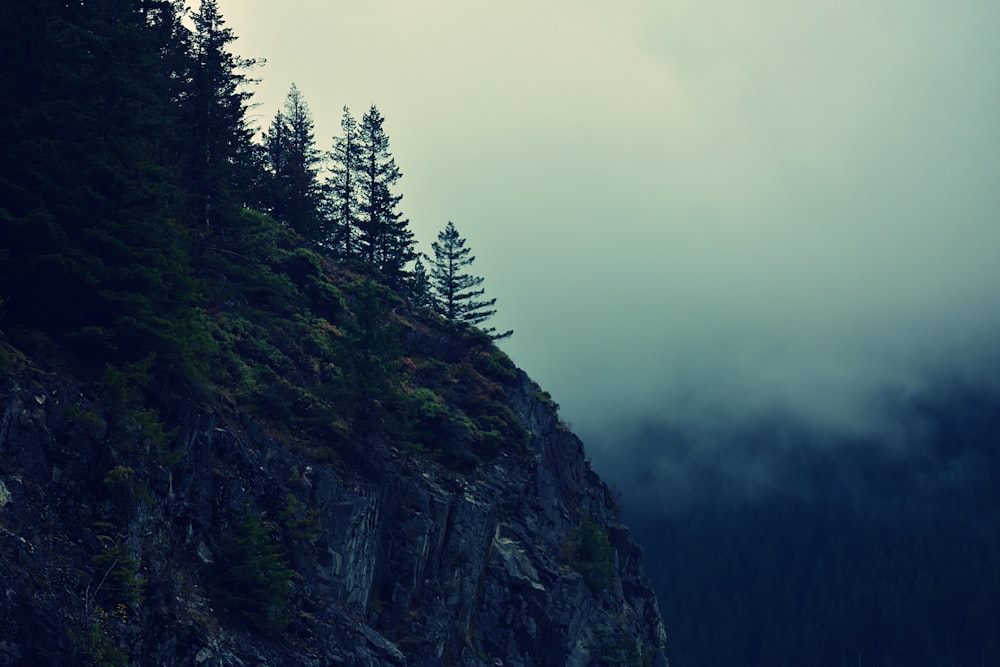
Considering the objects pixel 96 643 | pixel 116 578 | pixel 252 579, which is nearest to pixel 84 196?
pixel 116 578

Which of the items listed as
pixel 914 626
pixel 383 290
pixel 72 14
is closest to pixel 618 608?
pixel 383 290

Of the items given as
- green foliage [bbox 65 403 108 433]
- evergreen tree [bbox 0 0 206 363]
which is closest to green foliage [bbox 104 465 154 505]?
green foliage [bbox 65 403 108 433]

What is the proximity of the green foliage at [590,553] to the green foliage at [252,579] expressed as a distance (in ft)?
75.4

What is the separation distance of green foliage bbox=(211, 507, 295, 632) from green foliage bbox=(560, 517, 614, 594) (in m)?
23.0

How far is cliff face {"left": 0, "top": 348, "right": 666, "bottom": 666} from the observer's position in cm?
2828

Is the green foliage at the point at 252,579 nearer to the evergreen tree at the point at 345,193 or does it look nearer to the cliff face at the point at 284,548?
the cliff face at the point at 284,548

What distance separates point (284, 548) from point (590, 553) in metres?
22.6

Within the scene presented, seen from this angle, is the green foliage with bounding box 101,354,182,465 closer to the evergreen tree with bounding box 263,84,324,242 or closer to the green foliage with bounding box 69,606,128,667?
the green foliage with bounding box 69,606,128,667

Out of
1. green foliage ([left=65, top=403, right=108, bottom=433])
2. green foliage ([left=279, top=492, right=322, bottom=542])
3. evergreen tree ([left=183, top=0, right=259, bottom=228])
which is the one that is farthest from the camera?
evergreen tree ([left=183, top=0, right=259, bottom=228])

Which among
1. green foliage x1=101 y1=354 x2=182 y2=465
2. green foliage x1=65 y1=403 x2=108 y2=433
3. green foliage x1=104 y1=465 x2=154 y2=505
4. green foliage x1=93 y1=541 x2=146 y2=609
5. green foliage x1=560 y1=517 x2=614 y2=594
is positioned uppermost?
green foliage x1=560 y1=517 x2=614 y2=594

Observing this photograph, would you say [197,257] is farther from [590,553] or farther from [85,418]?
[590,553]

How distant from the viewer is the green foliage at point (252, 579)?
33969mm

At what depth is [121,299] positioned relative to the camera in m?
33.3

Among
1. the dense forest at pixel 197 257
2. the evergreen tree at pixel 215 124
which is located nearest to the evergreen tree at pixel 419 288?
the dense forest at pixel 197 257
